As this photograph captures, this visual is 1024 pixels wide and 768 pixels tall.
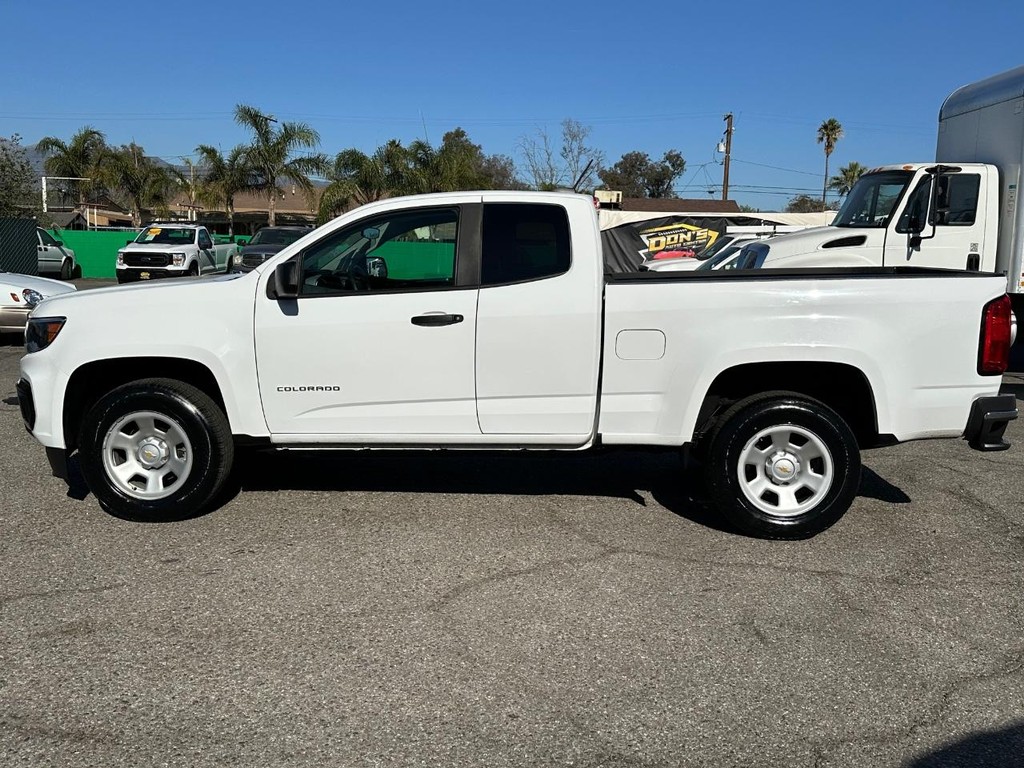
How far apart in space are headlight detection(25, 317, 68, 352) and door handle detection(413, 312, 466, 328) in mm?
2140

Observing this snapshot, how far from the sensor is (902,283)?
16.8 feet

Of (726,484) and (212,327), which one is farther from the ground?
(212,327)

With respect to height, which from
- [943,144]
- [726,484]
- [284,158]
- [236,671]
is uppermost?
[284,158]

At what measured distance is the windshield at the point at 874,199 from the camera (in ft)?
33.5

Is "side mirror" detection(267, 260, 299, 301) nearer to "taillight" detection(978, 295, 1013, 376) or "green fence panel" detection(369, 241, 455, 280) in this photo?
"green fence panel" detection(369, 241, 455, 280)

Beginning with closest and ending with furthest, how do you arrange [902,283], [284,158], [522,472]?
[902,283] → [522,472] → [284,158]

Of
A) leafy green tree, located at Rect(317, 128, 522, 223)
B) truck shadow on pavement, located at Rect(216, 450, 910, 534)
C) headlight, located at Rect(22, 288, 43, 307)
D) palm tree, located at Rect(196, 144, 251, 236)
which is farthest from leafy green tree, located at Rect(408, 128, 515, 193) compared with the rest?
truck shadow on pavement, located at Rect(216, 450, 910, 534)

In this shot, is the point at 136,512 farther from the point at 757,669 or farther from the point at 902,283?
the point at 902,283

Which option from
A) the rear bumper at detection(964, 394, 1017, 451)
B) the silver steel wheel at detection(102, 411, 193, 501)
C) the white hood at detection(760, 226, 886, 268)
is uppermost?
the white hood at detection(760, 226, 886, 268)

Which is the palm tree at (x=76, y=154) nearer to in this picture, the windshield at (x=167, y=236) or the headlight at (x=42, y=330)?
the windshield at (x=167, y=236)

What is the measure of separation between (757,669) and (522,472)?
126 inches

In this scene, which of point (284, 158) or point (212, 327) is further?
point (284, 158)

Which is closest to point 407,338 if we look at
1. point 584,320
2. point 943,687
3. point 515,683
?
point 584,320

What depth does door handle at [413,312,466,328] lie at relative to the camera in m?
5.25
